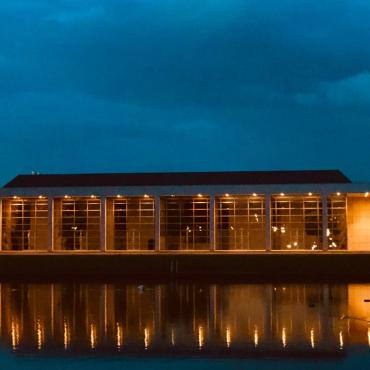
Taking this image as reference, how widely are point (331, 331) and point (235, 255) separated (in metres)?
24.7

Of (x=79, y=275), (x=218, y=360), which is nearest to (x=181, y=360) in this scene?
(x=218, y=360)

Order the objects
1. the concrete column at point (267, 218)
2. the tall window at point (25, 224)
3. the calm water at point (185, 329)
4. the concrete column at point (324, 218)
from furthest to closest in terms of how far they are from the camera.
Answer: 1. the tall window at point (25, 224)
2. the concrete column at point (267, 218)
3. the concrete column at point (324, 218)
4. the calm water at point (185, 329)

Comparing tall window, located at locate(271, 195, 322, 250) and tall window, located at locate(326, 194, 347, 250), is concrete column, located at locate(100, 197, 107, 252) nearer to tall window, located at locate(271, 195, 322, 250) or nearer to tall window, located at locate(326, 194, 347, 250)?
tall window, located at locate(271, 195, 322, 250)

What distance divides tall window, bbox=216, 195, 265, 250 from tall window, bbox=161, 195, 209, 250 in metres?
1.04

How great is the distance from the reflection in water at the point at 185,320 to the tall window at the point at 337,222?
19.6m

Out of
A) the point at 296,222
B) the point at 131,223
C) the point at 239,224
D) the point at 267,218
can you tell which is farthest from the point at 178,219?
the point at 296,222

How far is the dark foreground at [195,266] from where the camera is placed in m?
38.2

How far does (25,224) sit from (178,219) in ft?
36.7

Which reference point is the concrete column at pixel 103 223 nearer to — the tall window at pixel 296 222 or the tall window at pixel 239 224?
the tall window at pixel 239 224

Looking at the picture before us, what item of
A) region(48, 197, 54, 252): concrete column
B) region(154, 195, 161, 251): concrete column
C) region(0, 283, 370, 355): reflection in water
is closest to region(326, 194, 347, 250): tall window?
region(154, 195, 161, 251): concrete column

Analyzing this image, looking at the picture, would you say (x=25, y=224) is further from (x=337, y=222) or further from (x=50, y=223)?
(x=337, y=222)

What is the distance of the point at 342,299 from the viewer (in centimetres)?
2456

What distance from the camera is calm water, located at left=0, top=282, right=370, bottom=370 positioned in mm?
13148

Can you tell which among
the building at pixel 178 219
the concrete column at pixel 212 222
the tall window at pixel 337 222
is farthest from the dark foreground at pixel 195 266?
the tall window at pixel 337 222
